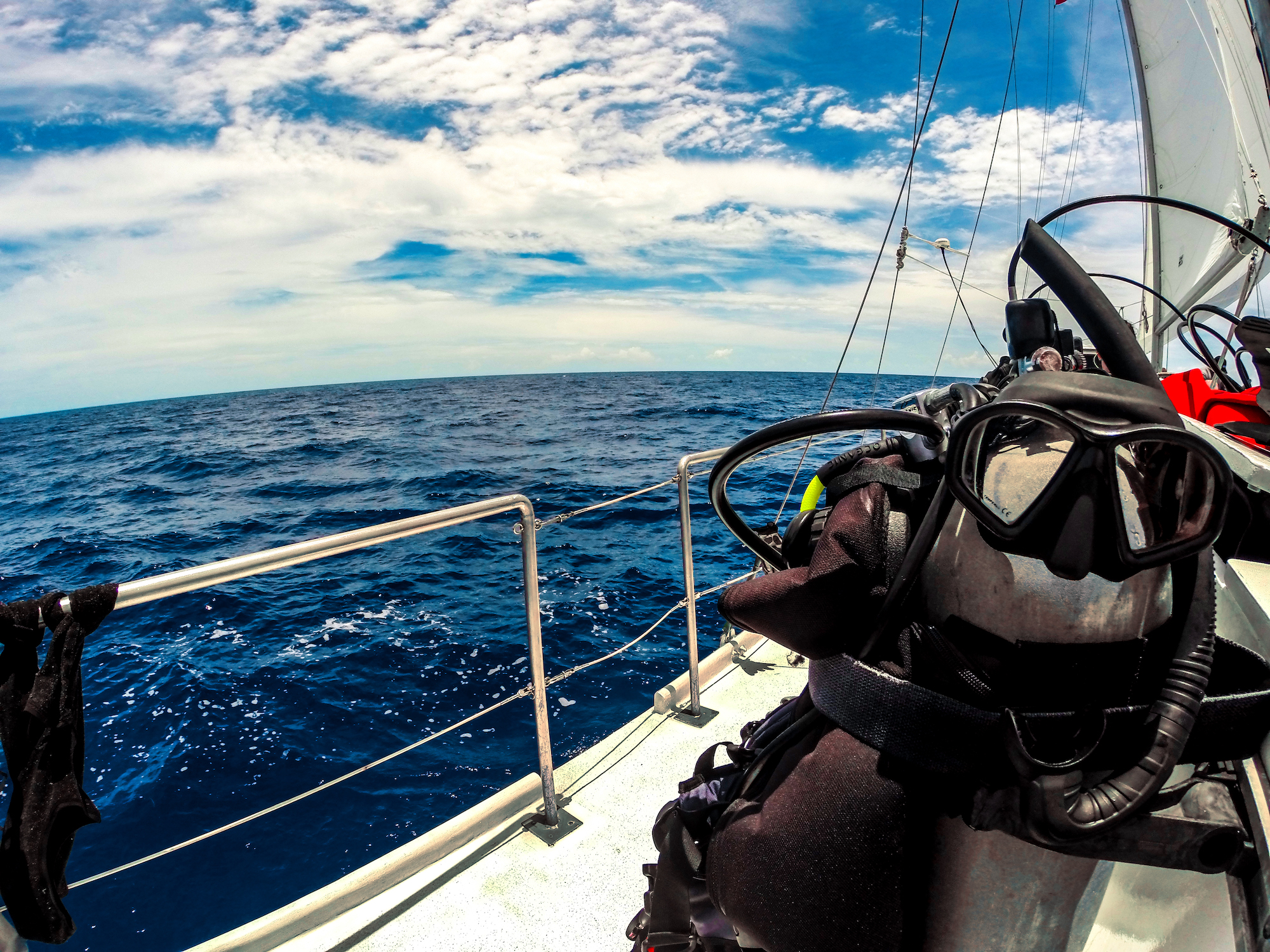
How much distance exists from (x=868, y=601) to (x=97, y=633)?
8601 millimetres

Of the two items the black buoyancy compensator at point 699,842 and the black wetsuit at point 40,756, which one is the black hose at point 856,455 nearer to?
the black buoyancy compensator at point 699,842

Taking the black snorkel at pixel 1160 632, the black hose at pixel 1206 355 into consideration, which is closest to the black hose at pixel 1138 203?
the black snorkel at pixel 1160 632

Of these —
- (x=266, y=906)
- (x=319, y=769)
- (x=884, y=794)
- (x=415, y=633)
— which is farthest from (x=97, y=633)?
(x=884, y=794)

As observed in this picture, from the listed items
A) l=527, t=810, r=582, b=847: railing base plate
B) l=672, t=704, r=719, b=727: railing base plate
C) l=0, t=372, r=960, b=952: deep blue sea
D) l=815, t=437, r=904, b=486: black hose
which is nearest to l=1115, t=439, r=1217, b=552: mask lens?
l=815, t=437, r=904, b=486: black hose

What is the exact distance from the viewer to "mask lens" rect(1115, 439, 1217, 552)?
2.36ft

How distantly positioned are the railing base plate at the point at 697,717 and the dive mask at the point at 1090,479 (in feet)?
7.32

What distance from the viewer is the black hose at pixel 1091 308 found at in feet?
2.72

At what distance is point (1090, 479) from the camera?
2.24 feet

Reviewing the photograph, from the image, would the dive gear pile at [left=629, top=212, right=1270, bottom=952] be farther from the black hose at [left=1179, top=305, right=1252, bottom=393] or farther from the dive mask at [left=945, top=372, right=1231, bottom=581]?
the black hose at [left=1179, top=305, right=1252, bottom=393]

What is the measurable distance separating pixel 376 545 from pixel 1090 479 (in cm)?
163

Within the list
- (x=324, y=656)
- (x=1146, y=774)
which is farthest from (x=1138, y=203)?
(x=324, y=656)

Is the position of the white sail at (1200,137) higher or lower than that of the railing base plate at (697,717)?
higher

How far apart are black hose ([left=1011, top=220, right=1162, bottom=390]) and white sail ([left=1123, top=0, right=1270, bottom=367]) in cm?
394

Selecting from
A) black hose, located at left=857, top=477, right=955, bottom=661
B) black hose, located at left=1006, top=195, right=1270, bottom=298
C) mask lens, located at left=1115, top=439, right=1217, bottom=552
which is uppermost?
black hose, located at left=1006, top=195, right=1270, bottom=298
